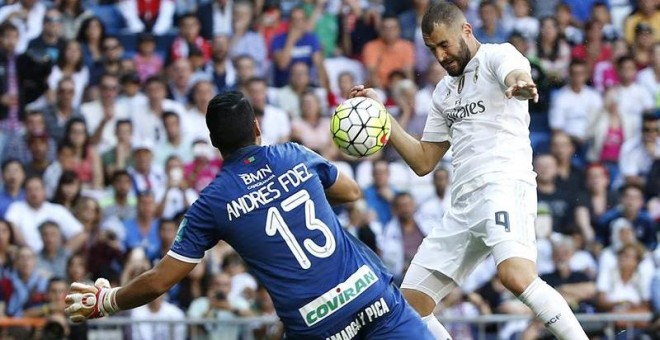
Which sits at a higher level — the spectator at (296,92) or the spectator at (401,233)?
the spectator at (296,92)

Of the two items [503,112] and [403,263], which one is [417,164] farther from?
[403,263]

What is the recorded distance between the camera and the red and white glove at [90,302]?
8445 mm

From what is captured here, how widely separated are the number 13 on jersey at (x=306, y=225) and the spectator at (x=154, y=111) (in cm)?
906

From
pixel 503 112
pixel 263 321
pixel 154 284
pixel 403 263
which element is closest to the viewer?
pixel 154 284

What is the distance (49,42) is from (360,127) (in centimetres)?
947

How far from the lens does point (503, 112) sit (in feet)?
32.0

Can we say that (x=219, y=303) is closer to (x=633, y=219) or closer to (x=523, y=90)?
(x=633, y=219)

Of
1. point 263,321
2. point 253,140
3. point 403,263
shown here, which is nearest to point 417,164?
point 253,140

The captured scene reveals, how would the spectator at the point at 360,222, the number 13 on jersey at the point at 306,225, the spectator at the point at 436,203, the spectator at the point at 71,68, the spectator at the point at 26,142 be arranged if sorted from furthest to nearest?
the spectator at the point at 71,68
the spectator at the point at 26,142
the spectator at the point at 436,203
the spectator at the point at 360,222
the number 13 on jersey at the point at 306,225

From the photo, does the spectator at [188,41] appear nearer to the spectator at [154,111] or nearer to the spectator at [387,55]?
the spectator at [154,111]

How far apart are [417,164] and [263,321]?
4.20 metres

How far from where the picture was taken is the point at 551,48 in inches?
731

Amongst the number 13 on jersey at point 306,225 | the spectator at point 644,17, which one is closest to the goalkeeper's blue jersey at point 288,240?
the number 13 on jersey at point 306,225

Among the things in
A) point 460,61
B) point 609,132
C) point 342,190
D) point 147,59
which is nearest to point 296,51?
point 147,59
